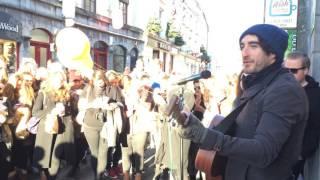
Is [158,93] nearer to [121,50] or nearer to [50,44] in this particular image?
[50,44]

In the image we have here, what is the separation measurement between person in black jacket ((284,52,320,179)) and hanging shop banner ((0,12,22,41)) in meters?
10.7

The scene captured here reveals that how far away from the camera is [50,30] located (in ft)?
53.9

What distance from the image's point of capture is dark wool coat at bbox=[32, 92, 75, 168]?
6641mm

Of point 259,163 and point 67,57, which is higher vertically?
point 67,57

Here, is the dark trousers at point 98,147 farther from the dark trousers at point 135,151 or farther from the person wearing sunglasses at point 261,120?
the person wearing sunglasses at point 261,120

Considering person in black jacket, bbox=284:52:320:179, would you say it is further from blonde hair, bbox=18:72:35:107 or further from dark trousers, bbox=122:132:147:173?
blonde hair, bbox=18:72:35:107

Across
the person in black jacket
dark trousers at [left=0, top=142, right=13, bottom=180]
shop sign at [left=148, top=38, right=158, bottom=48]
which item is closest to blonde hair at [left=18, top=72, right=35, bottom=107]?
dark trousers at [left=0, top=142, right=13, bottom=180]

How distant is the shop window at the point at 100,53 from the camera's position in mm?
20891

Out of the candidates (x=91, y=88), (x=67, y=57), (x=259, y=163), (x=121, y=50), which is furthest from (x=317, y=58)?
(x=121, y=50)

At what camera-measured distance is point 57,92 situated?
6.77m

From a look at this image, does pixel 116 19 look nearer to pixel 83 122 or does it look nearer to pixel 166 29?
pixel 166 29

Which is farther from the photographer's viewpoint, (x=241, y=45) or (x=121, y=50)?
(x=121, y=50)

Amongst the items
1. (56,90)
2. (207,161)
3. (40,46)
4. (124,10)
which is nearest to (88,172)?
(56,90)

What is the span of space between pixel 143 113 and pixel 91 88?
3.10ft
